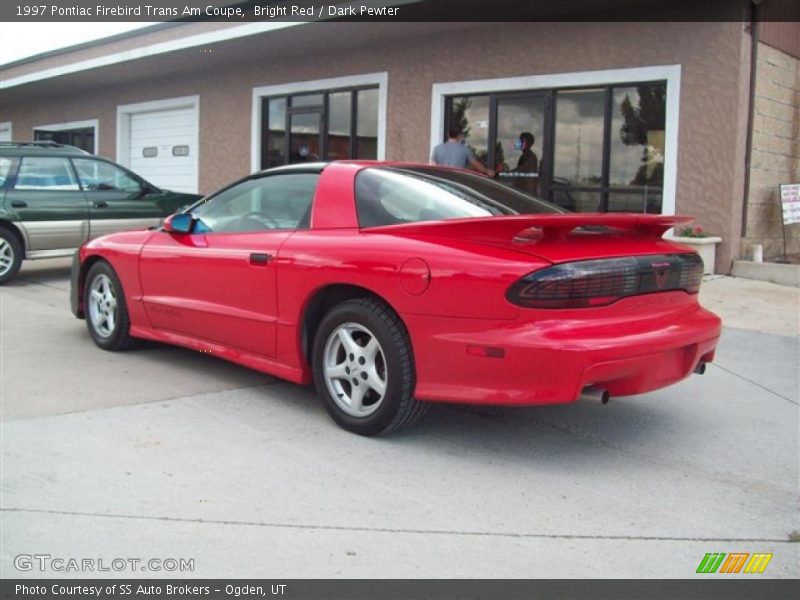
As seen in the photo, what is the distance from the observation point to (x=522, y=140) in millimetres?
11258

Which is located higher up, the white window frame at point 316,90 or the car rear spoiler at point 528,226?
the white window frame at point 316,90

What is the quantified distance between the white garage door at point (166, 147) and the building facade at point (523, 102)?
9cm

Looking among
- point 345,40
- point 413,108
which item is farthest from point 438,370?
point 345,40

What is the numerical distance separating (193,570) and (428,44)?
34.3 ft

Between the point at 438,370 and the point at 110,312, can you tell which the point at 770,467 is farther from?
the point at 110,312

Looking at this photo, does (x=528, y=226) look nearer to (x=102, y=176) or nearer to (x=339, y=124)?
(x=102, y=176)

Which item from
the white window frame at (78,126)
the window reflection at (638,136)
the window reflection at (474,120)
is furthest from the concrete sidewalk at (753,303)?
the white window frame at (78,126)

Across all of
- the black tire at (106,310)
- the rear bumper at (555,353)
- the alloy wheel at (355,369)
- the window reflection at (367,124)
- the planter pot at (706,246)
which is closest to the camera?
the rear bumper at (555,353)

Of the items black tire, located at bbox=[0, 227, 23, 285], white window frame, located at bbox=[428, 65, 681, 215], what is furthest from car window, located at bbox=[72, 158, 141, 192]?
white window frame, located at bbox=[428, 65, 681, 215]

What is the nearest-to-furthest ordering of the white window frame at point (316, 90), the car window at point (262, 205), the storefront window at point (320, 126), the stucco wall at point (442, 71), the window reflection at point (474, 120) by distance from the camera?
the car window at point (262, 205) < the stucco wall at point (442, 71) < the window reflection at point (474, 120) < the white window frame at point (316, 90) < the storefront window at point (320, 126)

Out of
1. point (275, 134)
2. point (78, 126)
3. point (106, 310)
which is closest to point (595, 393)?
point (106, 310)

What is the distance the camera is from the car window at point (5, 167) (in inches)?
390

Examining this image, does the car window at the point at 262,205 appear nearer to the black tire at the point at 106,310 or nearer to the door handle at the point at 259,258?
the door handle at the point at 259,258

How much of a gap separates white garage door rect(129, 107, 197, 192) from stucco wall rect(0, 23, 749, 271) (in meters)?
0.46
